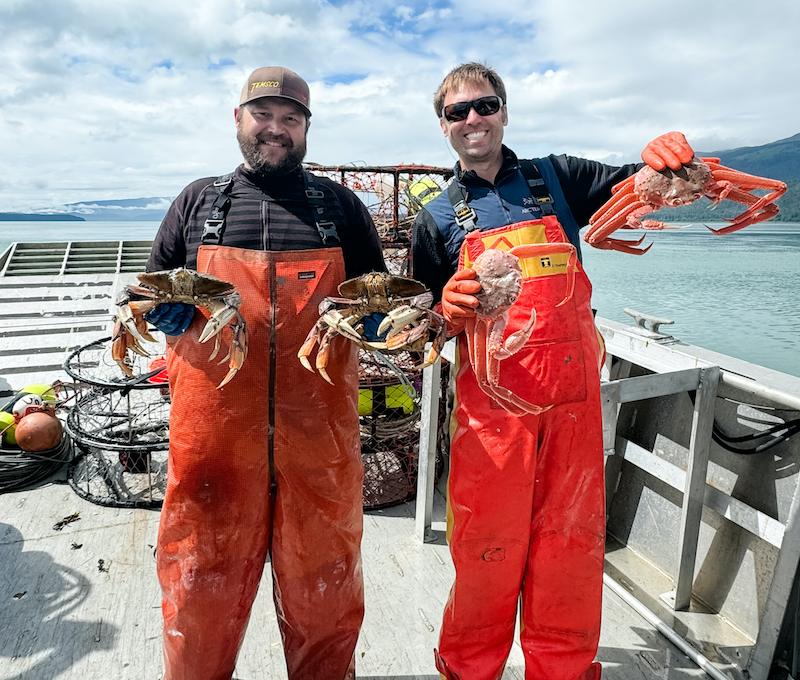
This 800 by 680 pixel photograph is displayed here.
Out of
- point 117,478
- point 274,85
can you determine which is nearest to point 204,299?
→ point 274,85

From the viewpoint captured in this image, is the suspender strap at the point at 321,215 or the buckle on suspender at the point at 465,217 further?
the buckle on suspender at the point at 465,217

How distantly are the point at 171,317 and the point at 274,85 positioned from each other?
917mm

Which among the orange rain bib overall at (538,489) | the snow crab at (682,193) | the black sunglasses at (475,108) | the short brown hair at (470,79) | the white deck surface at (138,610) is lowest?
the white deck surface at (138,610)

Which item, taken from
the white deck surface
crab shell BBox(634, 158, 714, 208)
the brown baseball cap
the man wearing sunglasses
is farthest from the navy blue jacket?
the white deck surface

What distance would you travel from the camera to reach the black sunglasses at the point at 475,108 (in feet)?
6.83

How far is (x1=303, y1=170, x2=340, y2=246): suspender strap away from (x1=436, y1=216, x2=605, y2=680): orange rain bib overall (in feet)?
1.77

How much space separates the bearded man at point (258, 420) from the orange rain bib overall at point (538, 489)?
48 cm

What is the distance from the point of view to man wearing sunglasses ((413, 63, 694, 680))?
1973 millimetres

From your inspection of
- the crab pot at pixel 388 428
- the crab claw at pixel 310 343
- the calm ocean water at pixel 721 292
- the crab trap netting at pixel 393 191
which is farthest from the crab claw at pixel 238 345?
the calm ocean water at pixel 721 292

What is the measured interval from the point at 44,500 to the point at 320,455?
2.89m

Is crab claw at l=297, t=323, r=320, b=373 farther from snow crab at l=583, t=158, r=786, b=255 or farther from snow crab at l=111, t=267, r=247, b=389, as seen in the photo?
snow crab at l=583, t=158, r=786, b=255

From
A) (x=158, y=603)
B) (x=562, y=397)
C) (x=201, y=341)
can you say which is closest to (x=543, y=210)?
(x=562, y=397)

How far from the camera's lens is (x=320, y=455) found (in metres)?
1.96

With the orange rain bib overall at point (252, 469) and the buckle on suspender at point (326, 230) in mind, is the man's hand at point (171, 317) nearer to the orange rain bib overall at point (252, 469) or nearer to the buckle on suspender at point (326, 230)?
the orange rain bib overall at point (252, 469)
